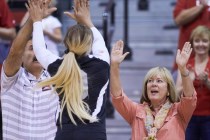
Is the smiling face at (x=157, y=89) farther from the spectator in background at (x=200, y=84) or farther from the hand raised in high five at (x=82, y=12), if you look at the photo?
the spectator in background at (x=200, y=84)

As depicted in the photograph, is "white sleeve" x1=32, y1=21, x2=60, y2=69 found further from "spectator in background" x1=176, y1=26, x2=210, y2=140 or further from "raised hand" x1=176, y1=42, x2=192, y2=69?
"spectator in background" x1=176, y1=26, x2=210, y2=140

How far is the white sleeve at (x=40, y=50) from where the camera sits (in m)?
5.76

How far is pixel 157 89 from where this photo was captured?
625 centimetres

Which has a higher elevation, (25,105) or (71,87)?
(71,87)

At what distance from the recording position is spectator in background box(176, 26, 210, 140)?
757cm

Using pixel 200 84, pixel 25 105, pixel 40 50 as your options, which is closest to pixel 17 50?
pixel 40 50

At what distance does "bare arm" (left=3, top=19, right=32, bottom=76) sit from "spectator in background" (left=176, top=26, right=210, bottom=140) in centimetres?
200

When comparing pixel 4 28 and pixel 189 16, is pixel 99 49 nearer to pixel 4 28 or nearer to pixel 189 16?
pixel 4 28

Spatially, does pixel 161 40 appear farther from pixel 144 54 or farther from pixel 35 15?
pixel 35 15

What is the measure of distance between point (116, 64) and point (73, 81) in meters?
0.62

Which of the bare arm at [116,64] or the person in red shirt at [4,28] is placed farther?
the person in red shirt at [4,28]

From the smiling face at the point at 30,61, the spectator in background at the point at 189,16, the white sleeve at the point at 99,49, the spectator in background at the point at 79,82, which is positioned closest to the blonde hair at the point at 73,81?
the spectator in background at the point at 79,82

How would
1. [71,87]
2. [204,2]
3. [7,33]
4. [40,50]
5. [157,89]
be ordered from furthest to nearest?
[204,2] < [7,33] < [157,89] < [40,50] < [71,87]

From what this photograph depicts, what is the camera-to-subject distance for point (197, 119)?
7621 mm
